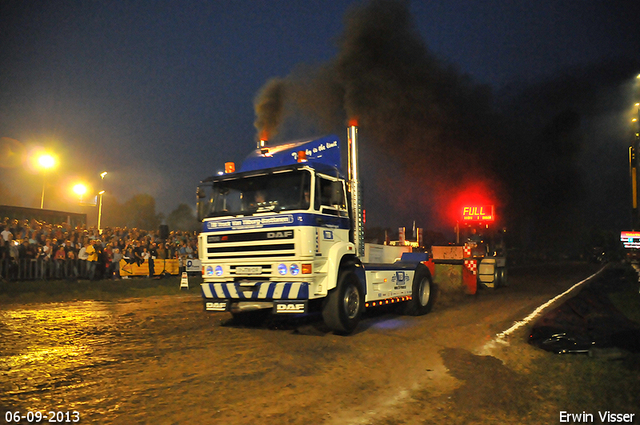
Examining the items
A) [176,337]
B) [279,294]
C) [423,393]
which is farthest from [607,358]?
[176,337]

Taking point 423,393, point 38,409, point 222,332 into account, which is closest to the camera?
point 38,409

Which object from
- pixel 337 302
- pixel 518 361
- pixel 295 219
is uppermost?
pixel 295 219

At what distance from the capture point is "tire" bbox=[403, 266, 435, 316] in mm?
11203

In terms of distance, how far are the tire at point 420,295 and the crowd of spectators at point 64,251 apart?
800 cm

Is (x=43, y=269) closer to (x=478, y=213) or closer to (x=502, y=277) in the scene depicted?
(x=502, y=277)

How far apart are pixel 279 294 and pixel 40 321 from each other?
494 cm

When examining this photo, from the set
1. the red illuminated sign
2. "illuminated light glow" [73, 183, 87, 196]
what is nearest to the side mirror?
the red illuminated sign

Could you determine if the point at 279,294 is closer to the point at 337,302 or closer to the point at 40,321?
the point at 337,302

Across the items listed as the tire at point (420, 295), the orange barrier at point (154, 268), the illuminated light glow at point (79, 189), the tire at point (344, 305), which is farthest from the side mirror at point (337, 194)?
the illuminated light glow at point (79, 189)

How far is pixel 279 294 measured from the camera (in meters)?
7.98

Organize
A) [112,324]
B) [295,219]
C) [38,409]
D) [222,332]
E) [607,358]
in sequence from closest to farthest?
[38,409]
[607,358]
[295,219]
[222,332]
[112,324]

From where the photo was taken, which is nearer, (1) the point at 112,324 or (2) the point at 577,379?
(2) the point at 577,379

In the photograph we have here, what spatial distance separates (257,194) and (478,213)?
1084 inches

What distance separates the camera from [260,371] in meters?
5.94
